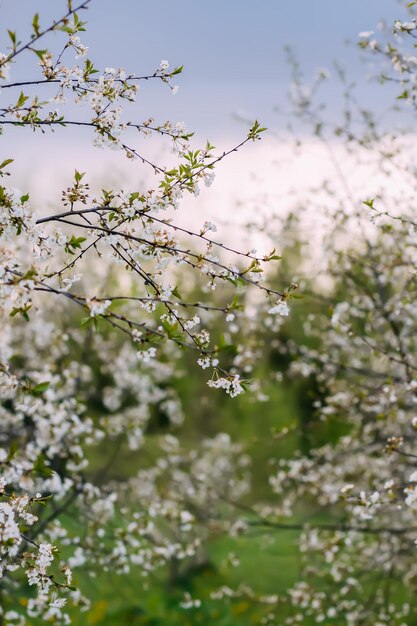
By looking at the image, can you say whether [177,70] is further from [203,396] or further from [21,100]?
[203,396]

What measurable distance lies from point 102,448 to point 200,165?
11.1m

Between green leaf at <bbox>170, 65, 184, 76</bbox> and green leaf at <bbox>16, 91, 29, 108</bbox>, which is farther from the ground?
green leaf at <bbox>170, 65, 184, 76</bbox>

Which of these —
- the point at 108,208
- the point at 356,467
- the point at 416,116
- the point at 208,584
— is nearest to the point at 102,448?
the point at 208,584

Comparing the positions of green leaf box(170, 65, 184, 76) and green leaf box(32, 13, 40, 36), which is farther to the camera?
green leaf box(170, 65, 184, 76)

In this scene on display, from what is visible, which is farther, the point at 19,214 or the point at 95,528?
the point at 95,528

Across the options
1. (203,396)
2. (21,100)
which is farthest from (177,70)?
(203,396)

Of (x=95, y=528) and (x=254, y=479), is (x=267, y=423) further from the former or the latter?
(x=95, y=528)

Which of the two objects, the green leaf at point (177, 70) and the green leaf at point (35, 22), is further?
the green leaf at point (177, 70)

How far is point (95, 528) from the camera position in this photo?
20.8 feet

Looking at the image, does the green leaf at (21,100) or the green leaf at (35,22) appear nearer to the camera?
the green leaf at (35,22)

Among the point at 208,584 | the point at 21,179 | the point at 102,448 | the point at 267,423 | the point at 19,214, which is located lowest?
the point at 19,214

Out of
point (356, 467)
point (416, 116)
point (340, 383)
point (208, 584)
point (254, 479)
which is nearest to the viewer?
point (416, 116)

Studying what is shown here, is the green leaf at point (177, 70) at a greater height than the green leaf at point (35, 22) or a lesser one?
greater

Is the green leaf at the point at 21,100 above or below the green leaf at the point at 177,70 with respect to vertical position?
below
